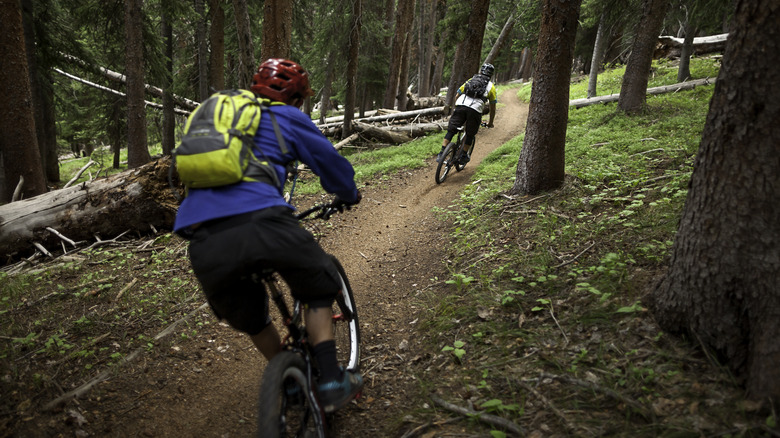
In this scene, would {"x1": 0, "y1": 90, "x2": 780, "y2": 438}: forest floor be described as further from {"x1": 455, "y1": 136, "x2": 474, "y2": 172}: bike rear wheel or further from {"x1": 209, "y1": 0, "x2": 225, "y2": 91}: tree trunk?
{"x1": 209, "y1": 0, "x2": 225, "y2": 91}: tree trunk

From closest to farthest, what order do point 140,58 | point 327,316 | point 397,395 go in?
1. point 327,316
2. point 397,395
3. point 140,58

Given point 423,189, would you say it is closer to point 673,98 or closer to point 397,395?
point 397,395

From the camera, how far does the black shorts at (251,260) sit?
2.19 metres

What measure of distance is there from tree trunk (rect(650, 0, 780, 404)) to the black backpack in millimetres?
6619

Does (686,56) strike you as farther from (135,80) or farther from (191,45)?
(191,45)

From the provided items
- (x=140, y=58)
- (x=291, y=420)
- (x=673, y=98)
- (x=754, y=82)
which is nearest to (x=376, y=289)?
(x=291, y=420)

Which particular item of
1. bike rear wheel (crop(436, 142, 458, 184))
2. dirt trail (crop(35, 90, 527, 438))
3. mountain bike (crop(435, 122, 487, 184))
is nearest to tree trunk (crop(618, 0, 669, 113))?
mountain bike (crop(435, 122, 487, 184))

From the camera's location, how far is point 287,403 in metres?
2.35

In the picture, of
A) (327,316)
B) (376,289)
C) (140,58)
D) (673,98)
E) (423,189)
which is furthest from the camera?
(673,98)

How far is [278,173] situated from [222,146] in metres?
0.43

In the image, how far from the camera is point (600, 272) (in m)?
3.87

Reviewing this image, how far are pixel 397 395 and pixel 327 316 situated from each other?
1264 mm

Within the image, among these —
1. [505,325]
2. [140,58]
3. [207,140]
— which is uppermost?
[140,58]

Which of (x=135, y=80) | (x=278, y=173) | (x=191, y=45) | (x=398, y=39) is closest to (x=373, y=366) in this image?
(x=278, y=173)
